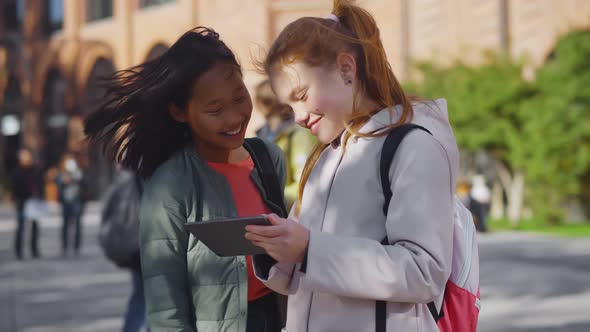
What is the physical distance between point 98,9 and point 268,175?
3718 centimetres

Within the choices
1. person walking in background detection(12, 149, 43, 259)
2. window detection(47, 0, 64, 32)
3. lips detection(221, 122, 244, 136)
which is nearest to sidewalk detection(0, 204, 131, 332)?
person walking in background detection(12, 149, 43, 259)

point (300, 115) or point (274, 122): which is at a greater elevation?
point (300, 115)

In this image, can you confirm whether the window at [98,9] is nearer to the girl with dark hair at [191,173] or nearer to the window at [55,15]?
the window at [55,15]

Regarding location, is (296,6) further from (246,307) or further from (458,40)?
(246,307)

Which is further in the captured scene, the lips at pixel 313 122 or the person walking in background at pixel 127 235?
the person walking in background at pixel 127 235

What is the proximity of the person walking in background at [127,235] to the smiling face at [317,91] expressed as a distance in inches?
141

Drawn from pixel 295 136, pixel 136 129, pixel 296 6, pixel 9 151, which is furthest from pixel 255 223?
pixel 9 151

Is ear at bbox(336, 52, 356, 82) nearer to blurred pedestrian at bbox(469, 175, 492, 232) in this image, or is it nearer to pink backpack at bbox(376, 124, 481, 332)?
pink backpack at bbox(376, 124, 481, 332)

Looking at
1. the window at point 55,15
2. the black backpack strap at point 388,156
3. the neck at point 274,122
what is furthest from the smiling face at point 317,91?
the window at point 55,15

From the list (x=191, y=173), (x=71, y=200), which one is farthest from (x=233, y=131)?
(x=71, y=200)

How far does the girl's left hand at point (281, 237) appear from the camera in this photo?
1803 mm

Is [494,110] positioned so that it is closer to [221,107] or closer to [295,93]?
[221,107]

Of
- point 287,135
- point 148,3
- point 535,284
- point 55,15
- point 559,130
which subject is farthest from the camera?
point 55,15

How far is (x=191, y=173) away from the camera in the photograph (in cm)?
254
